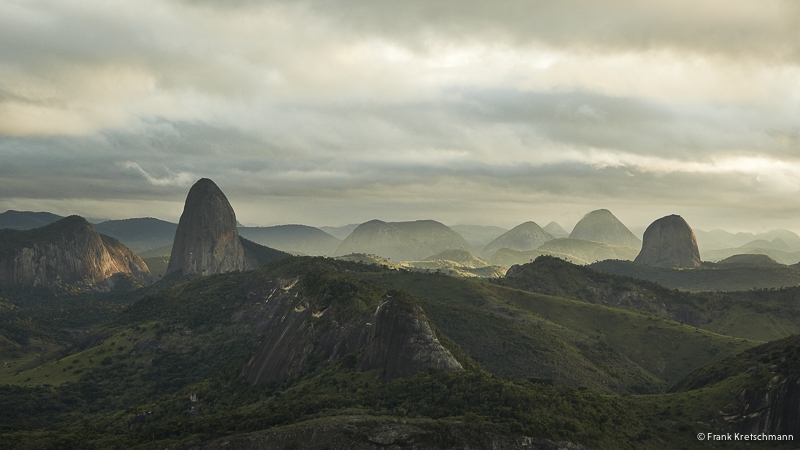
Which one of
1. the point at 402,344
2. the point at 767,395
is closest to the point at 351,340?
the point at 402,344

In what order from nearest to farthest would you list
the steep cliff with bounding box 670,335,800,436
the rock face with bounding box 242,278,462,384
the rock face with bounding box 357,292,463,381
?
the steep cliff with bounding box 670,335,800,436 → the rock face with bounding box 357,292,463,381 → the rock face with bounding box 242,278,462,384

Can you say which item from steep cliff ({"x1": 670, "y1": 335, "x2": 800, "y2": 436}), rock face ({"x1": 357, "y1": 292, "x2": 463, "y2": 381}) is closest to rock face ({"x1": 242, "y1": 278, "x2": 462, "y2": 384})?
rock face ({"x1": 357, "y1": 292, "x2": 463, "y2": 381})

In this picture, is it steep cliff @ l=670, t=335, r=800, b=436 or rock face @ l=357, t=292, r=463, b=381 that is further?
rock face @ l=357, t=292, r=463, b=381

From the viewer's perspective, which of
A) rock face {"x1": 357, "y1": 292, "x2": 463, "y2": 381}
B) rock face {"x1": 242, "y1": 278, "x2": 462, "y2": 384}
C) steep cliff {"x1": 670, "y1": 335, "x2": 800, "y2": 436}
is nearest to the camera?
A: steep cliff {"x1": 670, "y1": 335, "x2": 800, "y2": 436}

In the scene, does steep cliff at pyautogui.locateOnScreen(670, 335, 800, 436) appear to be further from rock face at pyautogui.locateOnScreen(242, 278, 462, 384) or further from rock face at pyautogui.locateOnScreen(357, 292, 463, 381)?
rock face at pyautogui.locateOnScreen(242, 278, 462, 384)

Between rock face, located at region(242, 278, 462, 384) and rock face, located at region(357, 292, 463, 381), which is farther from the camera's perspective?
rock face, located at region(242, 278, 462, 384)

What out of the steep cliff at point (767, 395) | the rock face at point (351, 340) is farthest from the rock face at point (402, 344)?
the steep cliff at point (767, 395)

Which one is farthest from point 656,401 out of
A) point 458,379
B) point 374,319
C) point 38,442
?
point 38,442

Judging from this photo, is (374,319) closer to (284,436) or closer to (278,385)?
(278,385)
